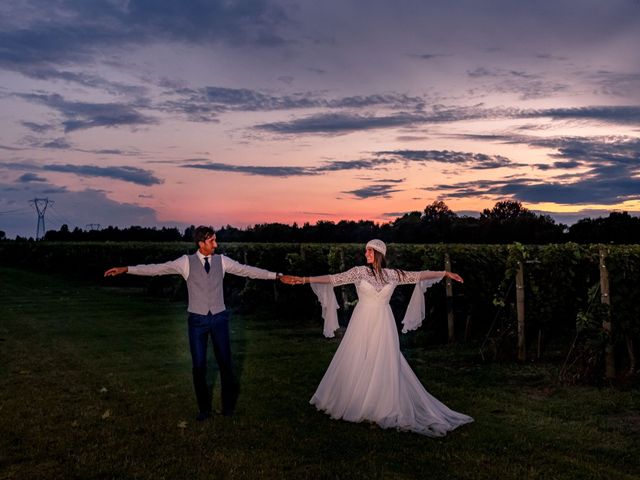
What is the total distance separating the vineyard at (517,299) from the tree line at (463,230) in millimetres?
14950

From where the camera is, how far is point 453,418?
30.3 ft

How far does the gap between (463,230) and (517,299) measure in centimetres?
3416

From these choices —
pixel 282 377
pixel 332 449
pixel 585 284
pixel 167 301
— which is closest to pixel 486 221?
pixel 167 301

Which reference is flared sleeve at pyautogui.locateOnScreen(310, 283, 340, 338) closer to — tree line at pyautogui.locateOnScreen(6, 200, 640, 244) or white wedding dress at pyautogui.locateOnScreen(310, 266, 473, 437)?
white wedding dress at pyautogui.locateOnScreen(310, 266, 473, 437)

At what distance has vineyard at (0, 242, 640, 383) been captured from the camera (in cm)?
1254

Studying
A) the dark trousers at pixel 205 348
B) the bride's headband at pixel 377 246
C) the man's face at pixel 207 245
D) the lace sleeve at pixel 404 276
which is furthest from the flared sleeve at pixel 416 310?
the man's face at pixel 207 245

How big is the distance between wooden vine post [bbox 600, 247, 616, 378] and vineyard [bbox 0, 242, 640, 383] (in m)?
0.02

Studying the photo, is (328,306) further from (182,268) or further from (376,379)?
(182,268)

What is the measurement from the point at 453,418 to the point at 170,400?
4.25m

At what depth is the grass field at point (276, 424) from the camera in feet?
24.2

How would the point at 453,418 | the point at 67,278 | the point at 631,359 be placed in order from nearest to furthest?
the point at 453,418
the point at 631,359
the point at 67,278

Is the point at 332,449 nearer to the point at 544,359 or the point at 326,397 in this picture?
the point at 326,397

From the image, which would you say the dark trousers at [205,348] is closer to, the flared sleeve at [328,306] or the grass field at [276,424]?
the grass field at [276,424]

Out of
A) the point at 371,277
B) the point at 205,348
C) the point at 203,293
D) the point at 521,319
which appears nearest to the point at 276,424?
the point at 205,348
